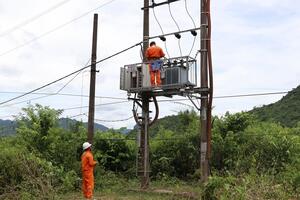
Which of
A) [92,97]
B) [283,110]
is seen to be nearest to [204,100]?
[92,97]

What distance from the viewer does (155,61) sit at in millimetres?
20625

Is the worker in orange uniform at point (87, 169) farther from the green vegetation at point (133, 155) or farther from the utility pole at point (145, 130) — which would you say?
the utility pole at point (145, 130)

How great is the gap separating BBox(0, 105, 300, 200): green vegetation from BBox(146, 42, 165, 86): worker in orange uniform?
4428 mm

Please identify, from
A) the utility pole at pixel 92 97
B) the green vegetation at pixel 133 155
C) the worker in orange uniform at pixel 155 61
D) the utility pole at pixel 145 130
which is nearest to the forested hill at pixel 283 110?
the green vegetation at pixel 133 155

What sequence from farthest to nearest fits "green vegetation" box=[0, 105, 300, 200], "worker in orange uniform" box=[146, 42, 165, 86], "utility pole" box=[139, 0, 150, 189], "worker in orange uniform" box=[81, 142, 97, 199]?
1. "utility pole" box=[139, 0, 150, 189]
2. "worker in orange uniform" box=[146, 42, 165, 86]
3. "green vegetation" box=[0, 105, 300, 200]
4. "worker in orange uniform" box=[81, 142, 97, 199]

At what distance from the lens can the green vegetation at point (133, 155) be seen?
19078 millimetres

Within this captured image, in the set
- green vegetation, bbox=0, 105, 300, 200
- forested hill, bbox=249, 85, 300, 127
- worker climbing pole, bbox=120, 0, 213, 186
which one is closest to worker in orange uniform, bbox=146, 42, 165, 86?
worker climbing pole, bbox=120, 0, 213, 186

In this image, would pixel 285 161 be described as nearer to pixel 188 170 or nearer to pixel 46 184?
pixel 188 170

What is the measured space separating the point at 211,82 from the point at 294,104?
96.5 feet

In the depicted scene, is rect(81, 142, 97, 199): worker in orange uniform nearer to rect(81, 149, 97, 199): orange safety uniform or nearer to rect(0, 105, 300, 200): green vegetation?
rect(81, 149, 97, 199): orange safety uniform

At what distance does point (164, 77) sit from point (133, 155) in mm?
9856

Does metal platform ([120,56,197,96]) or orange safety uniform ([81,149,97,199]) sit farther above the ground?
metal platform ([120,56,197,96])

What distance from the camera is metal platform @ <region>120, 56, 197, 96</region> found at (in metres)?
19.8

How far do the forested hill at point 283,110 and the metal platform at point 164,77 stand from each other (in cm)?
2236
